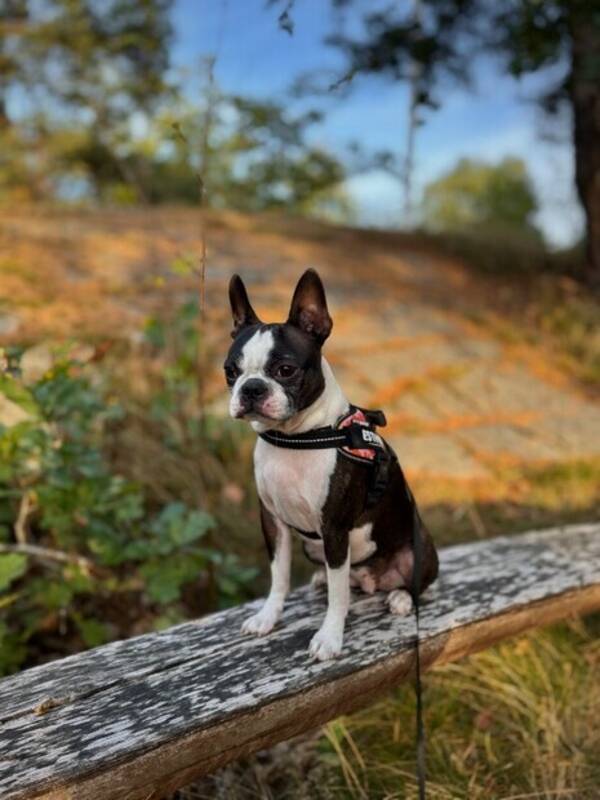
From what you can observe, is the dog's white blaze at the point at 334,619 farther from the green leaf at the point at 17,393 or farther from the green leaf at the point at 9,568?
the green leaf at the point at 17,393

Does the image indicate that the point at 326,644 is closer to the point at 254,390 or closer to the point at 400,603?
the point at 400,603

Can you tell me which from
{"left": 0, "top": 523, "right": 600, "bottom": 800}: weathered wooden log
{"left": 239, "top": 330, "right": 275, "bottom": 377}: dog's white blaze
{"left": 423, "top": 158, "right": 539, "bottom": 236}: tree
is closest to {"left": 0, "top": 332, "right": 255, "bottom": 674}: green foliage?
{"left": 0, "top": 523, "right": 600, "bottom": 800}: weathered wooden log

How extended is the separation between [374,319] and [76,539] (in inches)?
141

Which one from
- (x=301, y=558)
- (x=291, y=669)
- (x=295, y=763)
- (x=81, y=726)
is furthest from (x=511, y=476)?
(x=81, y=726)

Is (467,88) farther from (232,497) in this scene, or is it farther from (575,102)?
(232,497)

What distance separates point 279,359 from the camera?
1937mm

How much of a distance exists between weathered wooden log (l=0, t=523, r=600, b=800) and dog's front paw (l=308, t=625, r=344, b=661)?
1.2 inches

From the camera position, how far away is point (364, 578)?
254 centimetres

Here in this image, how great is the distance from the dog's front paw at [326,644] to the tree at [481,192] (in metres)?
27.5

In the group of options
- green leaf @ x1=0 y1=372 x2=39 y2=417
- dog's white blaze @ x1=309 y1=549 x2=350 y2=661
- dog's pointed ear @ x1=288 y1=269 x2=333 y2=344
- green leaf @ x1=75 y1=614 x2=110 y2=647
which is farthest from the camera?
green leaf @ x1=75 y1=614 x2=110 y2=647

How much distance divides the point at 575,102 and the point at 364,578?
5999 millimetres

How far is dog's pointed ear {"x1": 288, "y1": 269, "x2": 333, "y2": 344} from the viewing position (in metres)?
2.03

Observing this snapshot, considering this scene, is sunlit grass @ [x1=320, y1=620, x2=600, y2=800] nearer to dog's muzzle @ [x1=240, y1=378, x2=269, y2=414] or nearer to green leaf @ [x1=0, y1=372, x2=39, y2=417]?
dog's muzzle @ [x1=240, y1=378, x2=269, y2=414]

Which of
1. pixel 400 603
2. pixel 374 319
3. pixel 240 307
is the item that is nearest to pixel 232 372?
pixel 240 307
